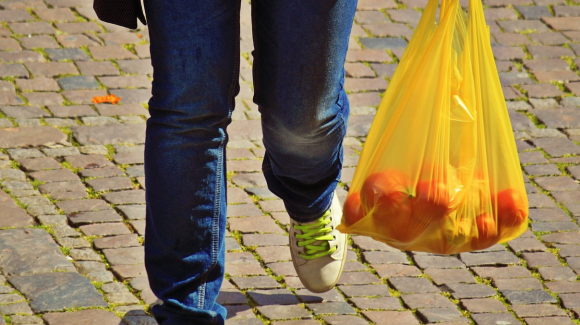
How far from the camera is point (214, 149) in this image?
7.44 ft

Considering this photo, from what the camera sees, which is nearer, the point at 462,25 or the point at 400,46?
the point at 462,25

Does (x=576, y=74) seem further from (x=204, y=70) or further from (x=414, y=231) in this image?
(x=204, y=70)

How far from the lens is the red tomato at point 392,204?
225cm

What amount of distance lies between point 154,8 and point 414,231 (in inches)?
34.4

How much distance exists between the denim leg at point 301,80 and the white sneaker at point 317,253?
0.73 feet

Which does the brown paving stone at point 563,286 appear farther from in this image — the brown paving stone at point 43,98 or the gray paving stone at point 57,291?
the brown paving stone at point 43,98

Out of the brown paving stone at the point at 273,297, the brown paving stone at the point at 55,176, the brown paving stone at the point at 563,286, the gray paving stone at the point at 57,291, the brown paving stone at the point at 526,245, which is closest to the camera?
the gray paving stone at the point at 57,291

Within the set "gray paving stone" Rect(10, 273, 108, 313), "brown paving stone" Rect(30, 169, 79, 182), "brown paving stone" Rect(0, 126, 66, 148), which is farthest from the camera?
"brown paving stone" Rect(0, 126, 66, 148)

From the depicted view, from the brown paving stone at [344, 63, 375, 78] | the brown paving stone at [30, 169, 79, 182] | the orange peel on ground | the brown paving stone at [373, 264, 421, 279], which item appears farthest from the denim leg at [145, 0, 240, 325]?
the brown paving stone at [344, 63, 375, 78]

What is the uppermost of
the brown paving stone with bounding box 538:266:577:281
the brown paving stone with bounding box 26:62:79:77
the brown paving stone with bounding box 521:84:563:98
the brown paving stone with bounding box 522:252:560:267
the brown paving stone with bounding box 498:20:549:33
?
the brown paving stone with bounding box 498:20:549:33

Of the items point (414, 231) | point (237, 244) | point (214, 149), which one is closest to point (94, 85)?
point (237, 244)

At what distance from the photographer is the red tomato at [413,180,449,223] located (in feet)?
7.27

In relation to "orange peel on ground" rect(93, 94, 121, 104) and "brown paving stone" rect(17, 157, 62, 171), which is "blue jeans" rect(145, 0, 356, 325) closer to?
"brown paving stone" rect(17, 157, 62, 171)

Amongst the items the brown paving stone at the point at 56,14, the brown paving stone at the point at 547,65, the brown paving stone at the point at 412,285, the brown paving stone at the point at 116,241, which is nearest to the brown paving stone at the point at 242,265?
the brown paving stone at the point at 116,241
